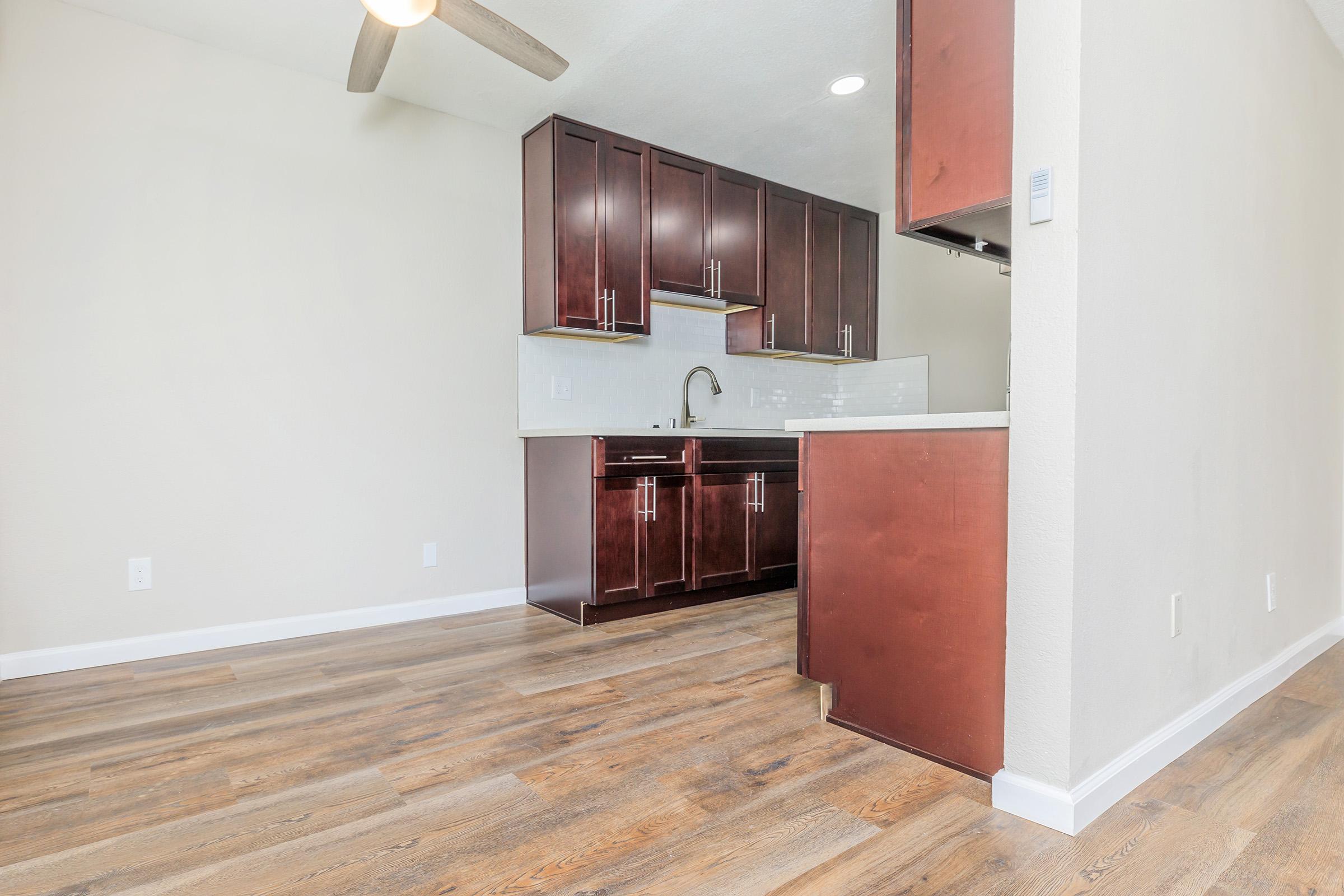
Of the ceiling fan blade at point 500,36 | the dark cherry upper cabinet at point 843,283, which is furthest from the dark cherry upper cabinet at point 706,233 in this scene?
the ceiling fan blade at point 500,36

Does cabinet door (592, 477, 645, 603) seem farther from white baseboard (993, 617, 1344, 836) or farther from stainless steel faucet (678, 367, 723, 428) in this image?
white baseboard (993, 617, 1344, 836)

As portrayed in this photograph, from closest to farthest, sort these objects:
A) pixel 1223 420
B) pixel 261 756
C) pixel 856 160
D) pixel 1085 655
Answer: pixel 1085 655
pixel 261 756
pixel 1223 420
pixel 856 160

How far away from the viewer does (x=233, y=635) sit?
302 cm

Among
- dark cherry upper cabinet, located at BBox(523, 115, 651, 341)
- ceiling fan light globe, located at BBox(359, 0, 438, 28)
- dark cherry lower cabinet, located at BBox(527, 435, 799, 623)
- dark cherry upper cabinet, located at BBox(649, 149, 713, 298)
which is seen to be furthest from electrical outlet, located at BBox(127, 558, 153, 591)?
dark cherry upper cabinet, located at BBox(649, 149, 713, 298)

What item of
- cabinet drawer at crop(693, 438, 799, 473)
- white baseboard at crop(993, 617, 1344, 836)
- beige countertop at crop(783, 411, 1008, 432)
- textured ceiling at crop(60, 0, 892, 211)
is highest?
textured ceiling at crop(60, 0, 892, 211)

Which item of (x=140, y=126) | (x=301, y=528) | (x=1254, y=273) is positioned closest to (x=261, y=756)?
(x=301, y=528)

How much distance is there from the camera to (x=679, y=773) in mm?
1851

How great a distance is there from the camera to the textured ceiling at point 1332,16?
2.63 m

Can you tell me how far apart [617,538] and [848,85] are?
229 cm

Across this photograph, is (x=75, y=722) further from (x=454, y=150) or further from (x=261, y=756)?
(x=454, y=150)

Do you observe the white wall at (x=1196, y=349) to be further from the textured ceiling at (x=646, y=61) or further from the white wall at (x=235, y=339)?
the white wall at (x=235, y=339)

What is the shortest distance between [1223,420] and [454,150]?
11.1 feet

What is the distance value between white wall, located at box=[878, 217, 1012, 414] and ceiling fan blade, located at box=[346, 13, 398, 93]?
2791mm

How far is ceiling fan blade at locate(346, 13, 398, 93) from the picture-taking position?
2283mm
